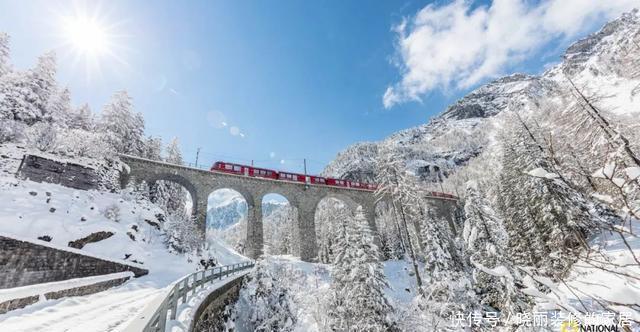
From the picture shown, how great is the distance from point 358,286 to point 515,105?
1144cm

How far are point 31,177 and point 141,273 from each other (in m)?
8.27

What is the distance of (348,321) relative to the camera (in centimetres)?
1547

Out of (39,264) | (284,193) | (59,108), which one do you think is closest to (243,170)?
(284,193)

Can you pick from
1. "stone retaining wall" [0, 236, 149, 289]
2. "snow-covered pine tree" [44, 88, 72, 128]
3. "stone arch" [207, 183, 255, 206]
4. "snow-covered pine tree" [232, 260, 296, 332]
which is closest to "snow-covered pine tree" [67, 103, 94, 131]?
"snow-covered pine tree" [44, 88, 72, 128]

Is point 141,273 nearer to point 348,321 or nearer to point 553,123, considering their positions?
point 348,321

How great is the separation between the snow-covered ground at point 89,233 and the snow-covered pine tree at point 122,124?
7771mm

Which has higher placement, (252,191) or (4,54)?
(4,54)

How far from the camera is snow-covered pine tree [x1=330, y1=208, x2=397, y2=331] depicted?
48.6 ft

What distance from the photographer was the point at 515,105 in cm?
1242

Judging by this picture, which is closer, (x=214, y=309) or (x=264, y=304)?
(x=214, y=309)

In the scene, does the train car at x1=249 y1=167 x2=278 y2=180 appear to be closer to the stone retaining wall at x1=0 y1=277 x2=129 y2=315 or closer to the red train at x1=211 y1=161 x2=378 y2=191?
the red train at x1=211 y1=161 x2=378 y2=191

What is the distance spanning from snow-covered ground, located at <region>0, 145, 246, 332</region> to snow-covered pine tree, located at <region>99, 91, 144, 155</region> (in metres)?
7.77

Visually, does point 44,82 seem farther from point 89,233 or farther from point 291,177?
point 291,177

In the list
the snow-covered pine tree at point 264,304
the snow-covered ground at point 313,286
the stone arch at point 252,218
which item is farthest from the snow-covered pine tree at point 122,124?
the snow-covered pine tree at point 264,304
